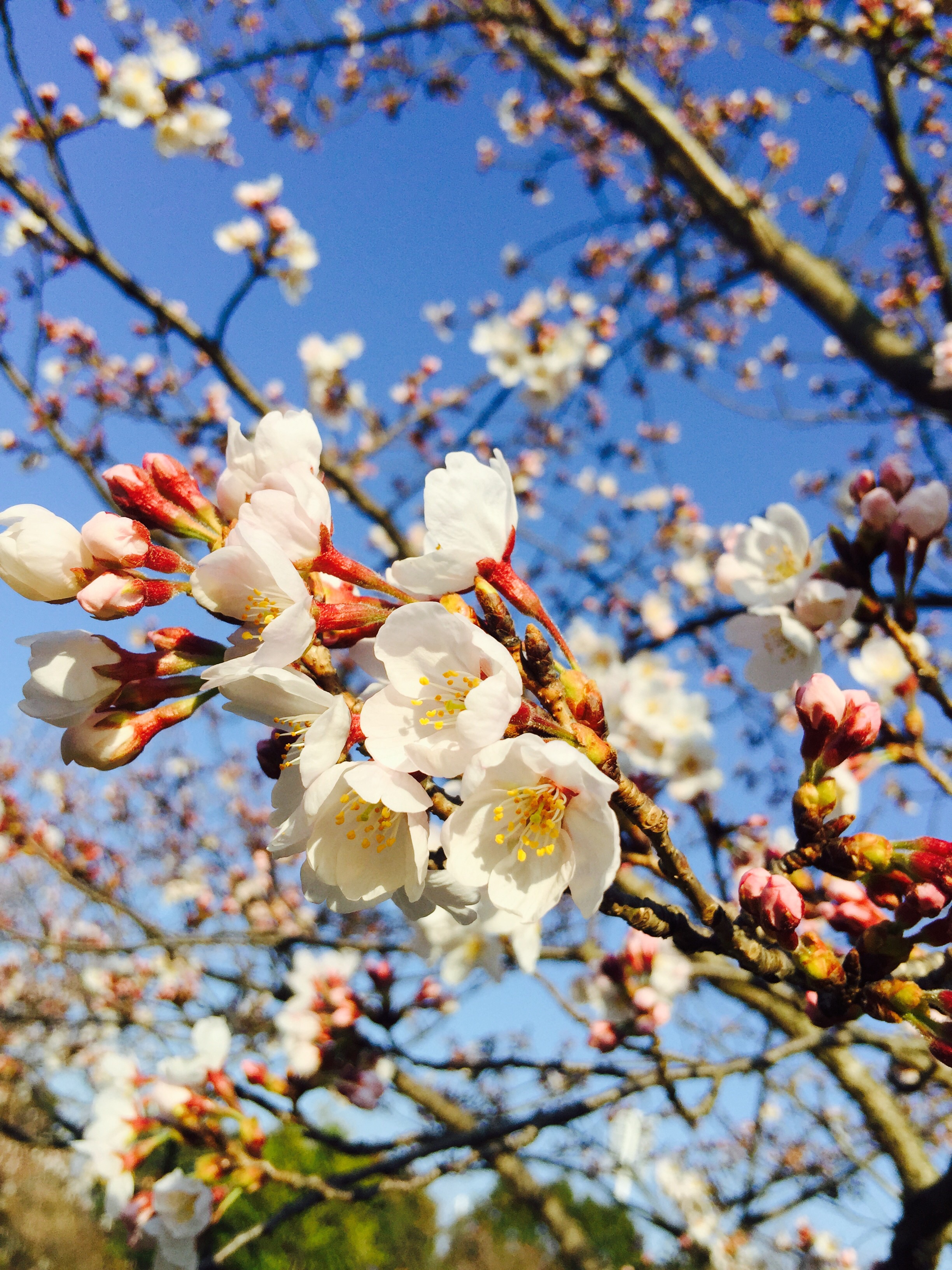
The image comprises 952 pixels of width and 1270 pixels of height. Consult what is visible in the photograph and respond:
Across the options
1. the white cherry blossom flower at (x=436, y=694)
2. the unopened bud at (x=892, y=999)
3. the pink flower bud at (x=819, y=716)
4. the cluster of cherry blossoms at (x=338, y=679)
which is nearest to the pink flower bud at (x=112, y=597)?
the cluster of cherry blossoms at (x=338, y=679)

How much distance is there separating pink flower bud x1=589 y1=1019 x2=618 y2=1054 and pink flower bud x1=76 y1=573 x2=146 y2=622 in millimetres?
1954

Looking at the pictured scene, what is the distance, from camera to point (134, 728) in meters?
0.95

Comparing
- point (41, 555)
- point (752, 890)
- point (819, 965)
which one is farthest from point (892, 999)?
point (41, 555)

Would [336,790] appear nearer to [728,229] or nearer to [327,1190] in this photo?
[327,1190]

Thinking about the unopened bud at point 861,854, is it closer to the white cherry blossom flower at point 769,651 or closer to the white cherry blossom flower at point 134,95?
the white cherry blossom flower at point 769,651

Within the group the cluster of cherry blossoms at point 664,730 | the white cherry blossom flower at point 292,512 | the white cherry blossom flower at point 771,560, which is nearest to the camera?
the white cherry blossom flower at point 292,512

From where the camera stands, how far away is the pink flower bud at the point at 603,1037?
223 cm

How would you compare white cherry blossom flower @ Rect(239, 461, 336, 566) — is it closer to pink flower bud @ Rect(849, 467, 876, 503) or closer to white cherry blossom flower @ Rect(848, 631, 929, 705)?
pink flower bud @ Rect(849, 467, 876, 503)

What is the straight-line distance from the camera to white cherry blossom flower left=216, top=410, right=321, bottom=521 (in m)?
0.92

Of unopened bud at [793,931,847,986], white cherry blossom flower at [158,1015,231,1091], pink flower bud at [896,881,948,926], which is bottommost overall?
white cherry blossom flower at [158,1015,231,1091]

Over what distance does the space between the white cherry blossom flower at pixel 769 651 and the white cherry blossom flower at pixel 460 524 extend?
0.96 m

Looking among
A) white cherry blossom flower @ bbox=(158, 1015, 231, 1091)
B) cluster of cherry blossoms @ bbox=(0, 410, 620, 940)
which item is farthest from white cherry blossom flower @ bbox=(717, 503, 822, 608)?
white cherry blossom flower @ bbox=(158, 1015, 231, 1091)

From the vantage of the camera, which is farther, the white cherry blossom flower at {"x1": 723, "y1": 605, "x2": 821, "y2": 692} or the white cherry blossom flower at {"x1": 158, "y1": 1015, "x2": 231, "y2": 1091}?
the white cherry blossom flower at {"x1": 158, "y1": 1015, "x2": 231, "y2": 1091}

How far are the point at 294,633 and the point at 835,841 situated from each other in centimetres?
73
